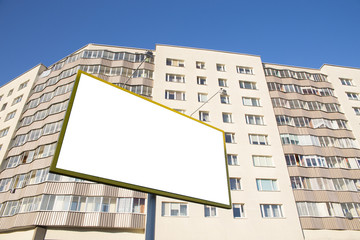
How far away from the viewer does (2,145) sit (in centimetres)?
3055

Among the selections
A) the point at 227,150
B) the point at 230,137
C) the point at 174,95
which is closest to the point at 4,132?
the point at 174,95

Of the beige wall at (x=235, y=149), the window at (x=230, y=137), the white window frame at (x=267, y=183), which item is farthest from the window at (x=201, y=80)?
the white window frame at (x=267, y=183)

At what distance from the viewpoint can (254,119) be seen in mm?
30141

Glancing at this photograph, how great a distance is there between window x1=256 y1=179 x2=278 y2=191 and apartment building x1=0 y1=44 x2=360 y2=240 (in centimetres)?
11

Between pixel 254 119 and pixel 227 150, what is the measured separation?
6670mm

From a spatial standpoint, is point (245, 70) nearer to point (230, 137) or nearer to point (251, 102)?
point (251, 102)

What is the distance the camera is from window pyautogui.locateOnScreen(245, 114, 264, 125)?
29894 mm

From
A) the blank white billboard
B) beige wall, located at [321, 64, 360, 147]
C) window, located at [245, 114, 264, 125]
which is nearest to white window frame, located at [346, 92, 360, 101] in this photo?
beige wall, located at [321, 64, 360, 147]

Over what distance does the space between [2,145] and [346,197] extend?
4308 centimetres

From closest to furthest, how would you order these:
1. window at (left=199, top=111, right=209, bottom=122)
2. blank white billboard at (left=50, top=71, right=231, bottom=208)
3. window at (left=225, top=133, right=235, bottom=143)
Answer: blank white billboard at (left=50, top=71, right=231, bottom=208)
window at (left=225, top=133, right=235, bottom=143)
window at (left=199, top=111, right=209, bottom=122)

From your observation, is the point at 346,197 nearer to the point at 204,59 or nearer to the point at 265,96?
the point at 265,96

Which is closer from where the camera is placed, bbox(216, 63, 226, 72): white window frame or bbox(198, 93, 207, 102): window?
bbox(198, 93, 207, 102): window

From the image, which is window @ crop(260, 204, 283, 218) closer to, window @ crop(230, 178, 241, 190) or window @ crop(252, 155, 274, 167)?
window @ crop(230, 178, 241, 190)

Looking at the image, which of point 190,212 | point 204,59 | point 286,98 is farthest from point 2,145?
point 286,98
